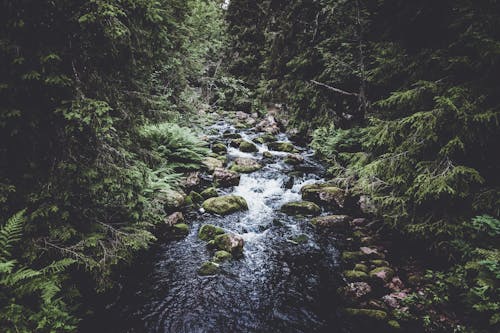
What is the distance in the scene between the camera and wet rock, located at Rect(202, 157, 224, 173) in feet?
38.1

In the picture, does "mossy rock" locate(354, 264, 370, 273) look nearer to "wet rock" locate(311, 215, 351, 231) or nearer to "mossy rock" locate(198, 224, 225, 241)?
"wet rock" locate(311, 215, 351, 231)

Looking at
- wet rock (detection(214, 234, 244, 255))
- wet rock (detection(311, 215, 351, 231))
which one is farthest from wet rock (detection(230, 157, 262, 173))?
wet rock (detection(214, 234, 244, 255))

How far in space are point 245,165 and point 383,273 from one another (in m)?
7.87

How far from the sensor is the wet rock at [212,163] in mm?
11613

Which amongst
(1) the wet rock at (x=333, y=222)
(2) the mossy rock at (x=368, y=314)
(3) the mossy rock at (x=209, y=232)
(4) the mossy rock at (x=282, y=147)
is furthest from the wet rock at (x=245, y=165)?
(2) the mossy rock at (x=368, y=314)

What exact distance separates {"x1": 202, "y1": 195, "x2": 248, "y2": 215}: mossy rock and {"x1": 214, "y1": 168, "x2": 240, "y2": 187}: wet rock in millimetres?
1574

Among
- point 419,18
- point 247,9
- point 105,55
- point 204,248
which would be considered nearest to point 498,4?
point 419,18

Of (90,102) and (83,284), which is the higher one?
(90,102)

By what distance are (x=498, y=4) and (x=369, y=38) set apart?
418cm

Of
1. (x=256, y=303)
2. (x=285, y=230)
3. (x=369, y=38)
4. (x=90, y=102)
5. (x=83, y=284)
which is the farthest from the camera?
(x=369, y=38)

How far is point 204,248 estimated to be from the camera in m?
6.79

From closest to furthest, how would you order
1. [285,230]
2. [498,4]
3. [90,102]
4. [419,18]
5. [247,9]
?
[90,102], [498,4], [419,18], [285,230], [247,9]

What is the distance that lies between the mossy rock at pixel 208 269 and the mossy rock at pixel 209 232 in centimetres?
110

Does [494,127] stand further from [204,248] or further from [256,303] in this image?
[204,248]
